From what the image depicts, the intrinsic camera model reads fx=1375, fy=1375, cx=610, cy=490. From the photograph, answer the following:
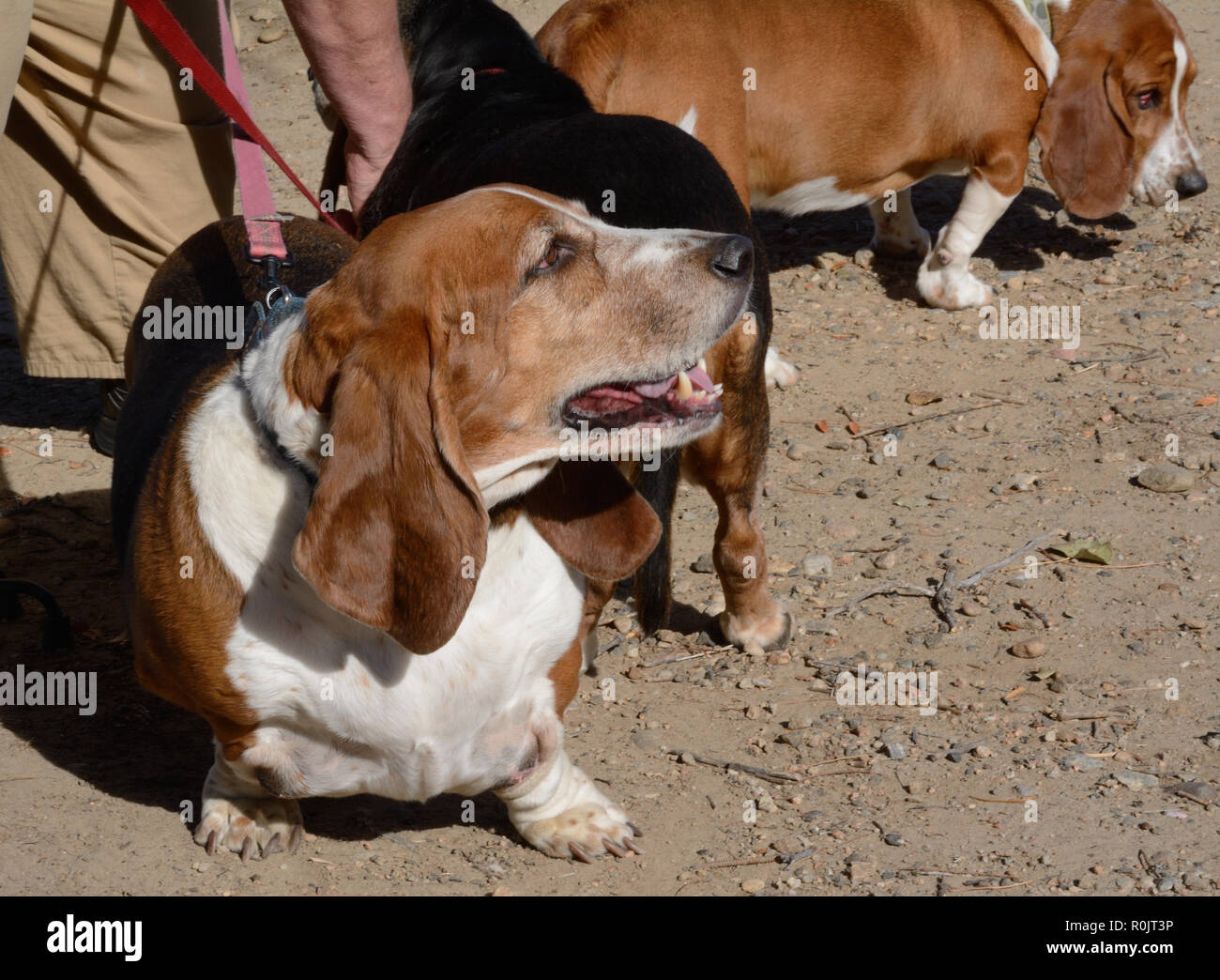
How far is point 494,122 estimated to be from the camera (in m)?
3.84

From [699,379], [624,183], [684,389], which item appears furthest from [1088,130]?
[684,389]

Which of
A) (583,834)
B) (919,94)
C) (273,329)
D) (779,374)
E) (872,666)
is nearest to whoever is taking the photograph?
(273,329)

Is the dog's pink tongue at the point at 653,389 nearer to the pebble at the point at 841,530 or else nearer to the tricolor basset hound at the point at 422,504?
the tricolor basset hound at the point at 422,504

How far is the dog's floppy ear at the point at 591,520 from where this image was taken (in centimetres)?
272

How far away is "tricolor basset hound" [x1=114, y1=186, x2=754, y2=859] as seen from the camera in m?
2.28

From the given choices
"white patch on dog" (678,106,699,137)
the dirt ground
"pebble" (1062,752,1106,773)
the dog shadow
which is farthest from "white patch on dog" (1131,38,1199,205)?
"pebble" (1062,752,1106,773)

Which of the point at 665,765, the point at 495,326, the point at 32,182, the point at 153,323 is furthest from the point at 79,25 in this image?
the point at 665,765

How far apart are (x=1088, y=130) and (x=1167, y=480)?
2010 millimetres

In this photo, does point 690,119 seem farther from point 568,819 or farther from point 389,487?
point 389,487

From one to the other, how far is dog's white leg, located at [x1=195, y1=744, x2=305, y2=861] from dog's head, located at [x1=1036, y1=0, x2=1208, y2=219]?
4247 mm

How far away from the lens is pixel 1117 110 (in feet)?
18.6

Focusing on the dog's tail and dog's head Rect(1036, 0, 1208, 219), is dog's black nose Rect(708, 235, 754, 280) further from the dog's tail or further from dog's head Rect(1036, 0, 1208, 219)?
dog's head Rect(1036, 0, 1208, 219)

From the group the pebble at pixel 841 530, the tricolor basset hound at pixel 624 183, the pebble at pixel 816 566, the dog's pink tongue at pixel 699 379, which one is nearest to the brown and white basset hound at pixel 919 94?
the tricolor basset hound at pixel 624 183

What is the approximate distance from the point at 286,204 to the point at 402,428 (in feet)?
15.7
